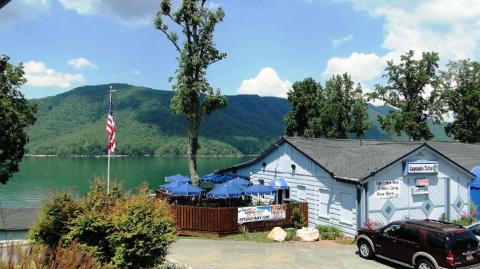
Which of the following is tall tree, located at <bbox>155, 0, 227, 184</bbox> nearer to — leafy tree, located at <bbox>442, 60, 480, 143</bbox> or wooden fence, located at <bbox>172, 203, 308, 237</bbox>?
wooden fence, located at <bbox>172, 203, 308, 237</bbox>

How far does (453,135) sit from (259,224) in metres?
46.8

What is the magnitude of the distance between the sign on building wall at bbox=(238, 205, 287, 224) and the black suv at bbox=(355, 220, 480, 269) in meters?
7.47

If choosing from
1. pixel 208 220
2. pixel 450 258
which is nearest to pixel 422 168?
pixel 450 258

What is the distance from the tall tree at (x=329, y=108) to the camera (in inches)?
2153

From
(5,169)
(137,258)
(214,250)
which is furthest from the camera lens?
(5,169)

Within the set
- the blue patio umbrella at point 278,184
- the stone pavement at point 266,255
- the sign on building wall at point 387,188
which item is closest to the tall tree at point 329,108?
the blue patio umbrella at point 278,184

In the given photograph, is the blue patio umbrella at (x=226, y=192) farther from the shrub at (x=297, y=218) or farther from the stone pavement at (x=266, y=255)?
the stone pavement at (x=266, y=255)

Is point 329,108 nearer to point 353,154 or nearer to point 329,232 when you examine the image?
point 353,154

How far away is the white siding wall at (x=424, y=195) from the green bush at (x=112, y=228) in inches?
561

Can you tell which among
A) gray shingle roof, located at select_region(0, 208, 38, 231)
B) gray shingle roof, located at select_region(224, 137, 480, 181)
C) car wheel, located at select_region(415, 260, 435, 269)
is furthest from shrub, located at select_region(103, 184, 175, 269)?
gray shingle roof, located at select_region(0, 208, 38, 231)

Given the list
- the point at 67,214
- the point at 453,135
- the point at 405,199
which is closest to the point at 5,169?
the point at 67,214

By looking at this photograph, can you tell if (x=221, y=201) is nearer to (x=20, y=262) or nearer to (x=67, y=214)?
(x=67, y=214)

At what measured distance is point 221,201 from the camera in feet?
97.3

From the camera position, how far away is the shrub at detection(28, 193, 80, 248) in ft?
41.5
